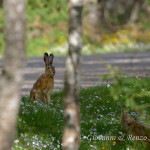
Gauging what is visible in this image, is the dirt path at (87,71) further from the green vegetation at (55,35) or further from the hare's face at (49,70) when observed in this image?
the green vegetation at (55,35)

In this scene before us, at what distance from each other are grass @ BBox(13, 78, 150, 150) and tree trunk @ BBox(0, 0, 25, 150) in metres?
1.13

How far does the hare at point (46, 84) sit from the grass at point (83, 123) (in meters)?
0.18

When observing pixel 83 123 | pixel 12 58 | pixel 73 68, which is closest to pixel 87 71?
pixel 83 123

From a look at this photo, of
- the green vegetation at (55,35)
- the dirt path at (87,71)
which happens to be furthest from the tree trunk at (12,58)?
the green vegetation at (55,35)

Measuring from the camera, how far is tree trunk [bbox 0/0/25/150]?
147 inches

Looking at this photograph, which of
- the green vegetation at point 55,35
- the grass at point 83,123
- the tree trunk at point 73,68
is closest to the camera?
the tree trunk at point 73,68

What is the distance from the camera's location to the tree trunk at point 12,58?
147 inches

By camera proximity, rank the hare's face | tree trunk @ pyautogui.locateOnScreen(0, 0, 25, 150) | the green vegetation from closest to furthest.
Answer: tree trunk @ pyautogui.locateOnScreen(0, 0, 25, 150), the hare's face, the green vegetation

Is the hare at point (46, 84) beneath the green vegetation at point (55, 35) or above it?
beneath

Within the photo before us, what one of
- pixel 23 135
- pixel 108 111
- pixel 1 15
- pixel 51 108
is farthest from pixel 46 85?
pixel 1 15

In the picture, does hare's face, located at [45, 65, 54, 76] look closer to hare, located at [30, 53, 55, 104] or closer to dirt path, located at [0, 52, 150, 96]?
hare, located at [30, 53, 55, 104]

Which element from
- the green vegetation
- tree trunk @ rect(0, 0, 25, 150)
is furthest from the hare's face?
the green vegetation

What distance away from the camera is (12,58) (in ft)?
12.3

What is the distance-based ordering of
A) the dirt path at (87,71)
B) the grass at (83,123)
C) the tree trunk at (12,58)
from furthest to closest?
the dirt path at (87,71) < the grass at (83,123) < the tree trunk at (12,58)
